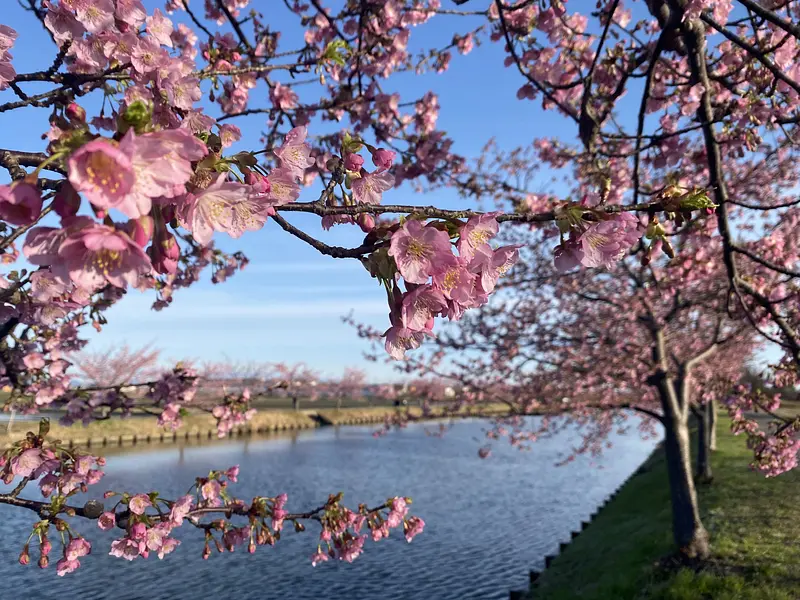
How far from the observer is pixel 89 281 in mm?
1139

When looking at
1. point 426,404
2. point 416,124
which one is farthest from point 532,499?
point 416,124

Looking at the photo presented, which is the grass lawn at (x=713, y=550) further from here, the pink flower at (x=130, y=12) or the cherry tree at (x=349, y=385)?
the cherry tree at (x=349, y=385)

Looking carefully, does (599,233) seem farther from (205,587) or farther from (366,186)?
(205,587)

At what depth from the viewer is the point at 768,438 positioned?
477cm

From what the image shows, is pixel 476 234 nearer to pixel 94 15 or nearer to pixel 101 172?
pixel 101 172

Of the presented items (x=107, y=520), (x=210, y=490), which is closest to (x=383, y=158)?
(x=107, y=520)

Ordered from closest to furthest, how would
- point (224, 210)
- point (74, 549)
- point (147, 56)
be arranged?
point (224, 210) → point (147, 56) → point (74, 549)

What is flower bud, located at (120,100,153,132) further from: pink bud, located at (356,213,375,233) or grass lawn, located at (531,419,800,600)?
grass lawn, located at (531,419,800,600)

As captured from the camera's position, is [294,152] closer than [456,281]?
No

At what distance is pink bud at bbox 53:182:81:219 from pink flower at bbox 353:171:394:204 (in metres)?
0.83

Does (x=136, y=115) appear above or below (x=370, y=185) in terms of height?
below

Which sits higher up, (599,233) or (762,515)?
(599,233)

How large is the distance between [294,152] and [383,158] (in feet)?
0.92

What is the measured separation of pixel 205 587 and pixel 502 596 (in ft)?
19.1
